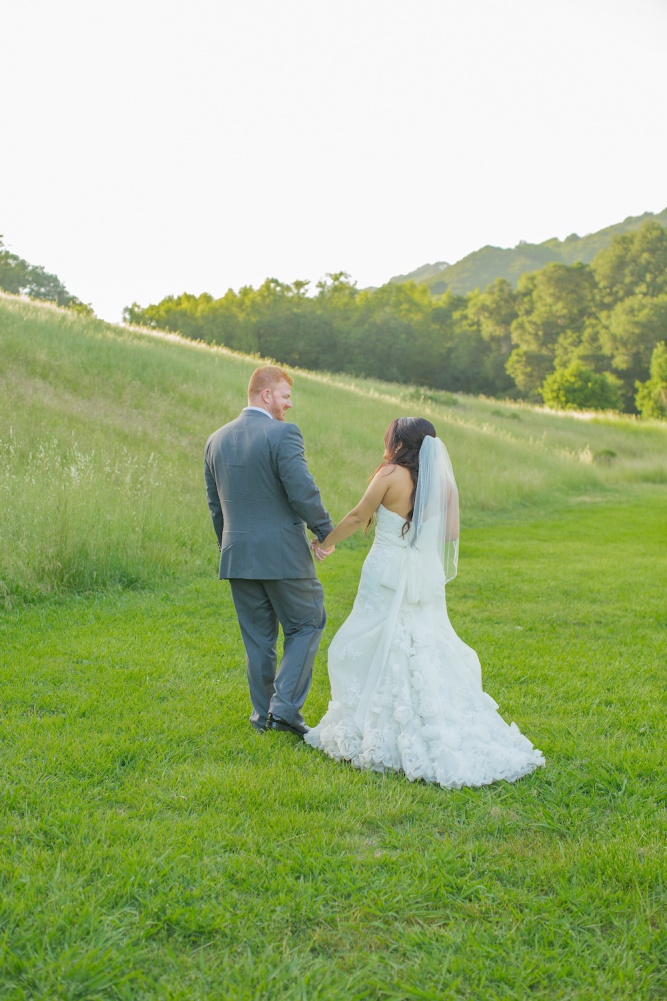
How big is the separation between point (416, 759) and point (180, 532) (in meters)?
6.56

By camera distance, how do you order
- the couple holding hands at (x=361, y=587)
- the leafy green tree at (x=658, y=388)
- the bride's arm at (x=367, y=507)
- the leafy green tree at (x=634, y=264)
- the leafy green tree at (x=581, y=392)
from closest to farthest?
1. the couple holding hands at (x=361, y=587)
2. the bride's arm at (x=367, y=507)
3. the leafy green tree at (x=581, y=392)
4. the leafy green tree at (x=658, y=388)
5. the leafy green tree at (x=634, y=264)

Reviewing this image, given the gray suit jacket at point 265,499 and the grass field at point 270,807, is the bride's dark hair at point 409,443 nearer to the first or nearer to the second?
the gray suit jacket at point 265,499

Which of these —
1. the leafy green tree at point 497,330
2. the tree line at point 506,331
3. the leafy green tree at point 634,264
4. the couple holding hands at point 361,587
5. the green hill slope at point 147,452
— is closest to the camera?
the couple holding hands at point 361,587

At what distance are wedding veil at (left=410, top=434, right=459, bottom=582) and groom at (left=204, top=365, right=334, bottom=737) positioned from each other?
63 centimetres

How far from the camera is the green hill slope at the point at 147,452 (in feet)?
29.7

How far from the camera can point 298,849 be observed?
3.70m

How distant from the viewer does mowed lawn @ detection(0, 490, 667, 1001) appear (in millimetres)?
2932

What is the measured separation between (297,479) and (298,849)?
2198 millimetres

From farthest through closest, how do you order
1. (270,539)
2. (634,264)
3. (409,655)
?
1. (634,264)
2. (270,539)
3. (409,655)

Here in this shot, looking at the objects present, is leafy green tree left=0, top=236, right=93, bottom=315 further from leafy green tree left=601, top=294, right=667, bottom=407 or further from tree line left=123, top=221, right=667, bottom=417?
leafy green tree left=601, top=294, right=667, bottom=407

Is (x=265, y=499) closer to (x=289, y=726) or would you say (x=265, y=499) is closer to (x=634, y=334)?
(x=289, y=726)

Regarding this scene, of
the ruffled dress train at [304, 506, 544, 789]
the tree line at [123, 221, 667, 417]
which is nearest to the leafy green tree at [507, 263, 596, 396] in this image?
the tree line at [123, 221, 667, 417]

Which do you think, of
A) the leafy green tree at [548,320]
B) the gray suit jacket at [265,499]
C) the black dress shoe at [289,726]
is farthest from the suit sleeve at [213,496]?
the leafy green tree at [548,320]

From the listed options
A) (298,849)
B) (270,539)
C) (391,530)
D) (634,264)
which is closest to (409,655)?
(391,530)
